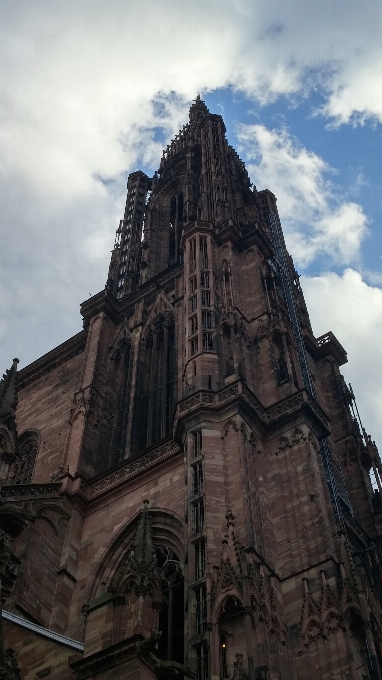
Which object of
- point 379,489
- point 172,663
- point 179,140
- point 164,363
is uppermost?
point 179,140

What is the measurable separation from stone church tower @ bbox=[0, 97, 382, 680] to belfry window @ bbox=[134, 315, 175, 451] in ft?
0.26

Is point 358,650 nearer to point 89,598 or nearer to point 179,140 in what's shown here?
point 89,598

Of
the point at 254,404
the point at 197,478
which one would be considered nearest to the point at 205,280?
the point at 254,404

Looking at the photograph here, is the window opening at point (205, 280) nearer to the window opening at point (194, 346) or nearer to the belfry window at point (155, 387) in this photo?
the window opening at point (194, 346)

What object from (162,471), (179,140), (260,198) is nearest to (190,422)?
(162,471)

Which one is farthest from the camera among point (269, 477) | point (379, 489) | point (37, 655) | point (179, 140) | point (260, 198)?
point (179, 140)

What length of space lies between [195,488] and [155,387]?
897cm

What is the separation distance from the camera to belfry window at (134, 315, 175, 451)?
26.7 meters

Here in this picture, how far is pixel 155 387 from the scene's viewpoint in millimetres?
28609

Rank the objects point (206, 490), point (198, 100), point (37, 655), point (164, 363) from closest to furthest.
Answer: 1. point (37, 655)
2. point (206, 490)
3. point (164, 363)
4. point (198, 100)

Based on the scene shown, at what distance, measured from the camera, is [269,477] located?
20734 millimetres

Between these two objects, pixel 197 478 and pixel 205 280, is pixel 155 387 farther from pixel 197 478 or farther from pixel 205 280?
pixel 197 478

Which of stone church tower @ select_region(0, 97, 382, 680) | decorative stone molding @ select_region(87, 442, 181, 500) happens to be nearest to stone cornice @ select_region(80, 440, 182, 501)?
decorative stone molding @ select_region(87, 442, 181, 500)

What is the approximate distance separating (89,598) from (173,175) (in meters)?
29.2
